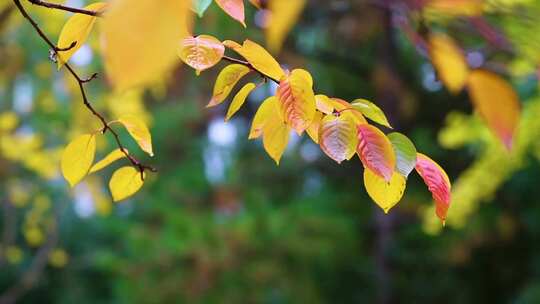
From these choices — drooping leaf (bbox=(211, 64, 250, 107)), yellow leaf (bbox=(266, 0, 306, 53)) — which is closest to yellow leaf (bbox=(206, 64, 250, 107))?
drooping leaf (bbox=(211, 64, 250, 107))

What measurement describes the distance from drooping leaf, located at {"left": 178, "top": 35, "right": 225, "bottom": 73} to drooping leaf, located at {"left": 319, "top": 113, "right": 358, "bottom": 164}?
10 cm

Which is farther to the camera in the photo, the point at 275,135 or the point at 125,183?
the point at 125,183

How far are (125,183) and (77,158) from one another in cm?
8

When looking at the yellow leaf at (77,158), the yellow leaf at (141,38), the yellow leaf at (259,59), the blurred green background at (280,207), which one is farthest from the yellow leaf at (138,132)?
the blurred green background at (280,207)

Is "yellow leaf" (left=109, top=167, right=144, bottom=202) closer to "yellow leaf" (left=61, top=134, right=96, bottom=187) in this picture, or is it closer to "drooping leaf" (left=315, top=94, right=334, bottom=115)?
"yellow leaf" (left=61, top=134, right=96, bottom=187)

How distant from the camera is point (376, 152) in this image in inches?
19.4

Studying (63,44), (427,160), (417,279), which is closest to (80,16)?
(63,44)

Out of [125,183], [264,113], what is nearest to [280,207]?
[125,183]

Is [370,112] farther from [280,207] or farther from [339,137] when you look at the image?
[280,207]

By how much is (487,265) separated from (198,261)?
1764 mm

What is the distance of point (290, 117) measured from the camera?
50cm

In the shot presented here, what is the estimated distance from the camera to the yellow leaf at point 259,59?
0.52 m

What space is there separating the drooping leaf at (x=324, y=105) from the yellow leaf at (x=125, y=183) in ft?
0.73

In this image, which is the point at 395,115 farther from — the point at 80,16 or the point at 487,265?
the point at 80,16
